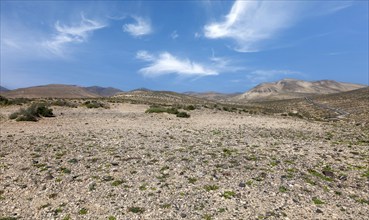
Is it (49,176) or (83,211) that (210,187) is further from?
(49,176)

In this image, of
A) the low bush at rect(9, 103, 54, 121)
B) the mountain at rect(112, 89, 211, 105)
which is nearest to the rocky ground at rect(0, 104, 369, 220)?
the low bush at rect(9, 103, 54, 121)

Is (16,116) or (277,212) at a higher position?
(16,116)

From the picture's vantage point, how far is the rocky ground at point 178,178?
962 centimetres

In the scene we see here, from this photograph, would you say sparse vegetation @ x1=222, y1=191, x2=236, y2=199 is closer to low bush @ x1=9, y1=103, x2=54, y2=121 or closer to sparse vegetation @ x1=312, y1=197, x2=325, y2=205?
sparse vegetation @ x1=312, y1=197, x2=325, y2=205

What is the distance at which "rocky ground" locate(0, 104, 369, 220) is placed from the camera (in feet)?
31.6

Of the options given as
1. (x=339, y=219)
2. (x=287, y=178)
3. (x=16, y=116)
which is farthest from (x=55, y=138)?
(x=339, y=219)

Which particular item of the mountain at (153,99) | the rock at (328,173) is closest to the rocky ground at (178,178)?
the rock at (328,173)

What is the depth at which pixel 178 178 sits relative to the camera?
1233 cm

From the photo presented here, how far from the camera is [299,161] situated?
15.2 metres

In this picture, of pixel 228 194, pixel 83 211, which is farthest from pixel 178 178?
pixel 83 211

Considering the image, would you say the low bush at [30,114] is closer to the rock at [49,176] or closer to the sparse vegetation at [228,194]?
the rock at [49,176]

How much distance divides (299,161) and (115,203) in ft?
32.6

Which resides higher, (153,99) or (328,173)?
(153,99)

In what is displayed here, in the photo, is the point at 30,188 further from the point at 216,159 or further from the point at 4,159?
the point at 216,159
